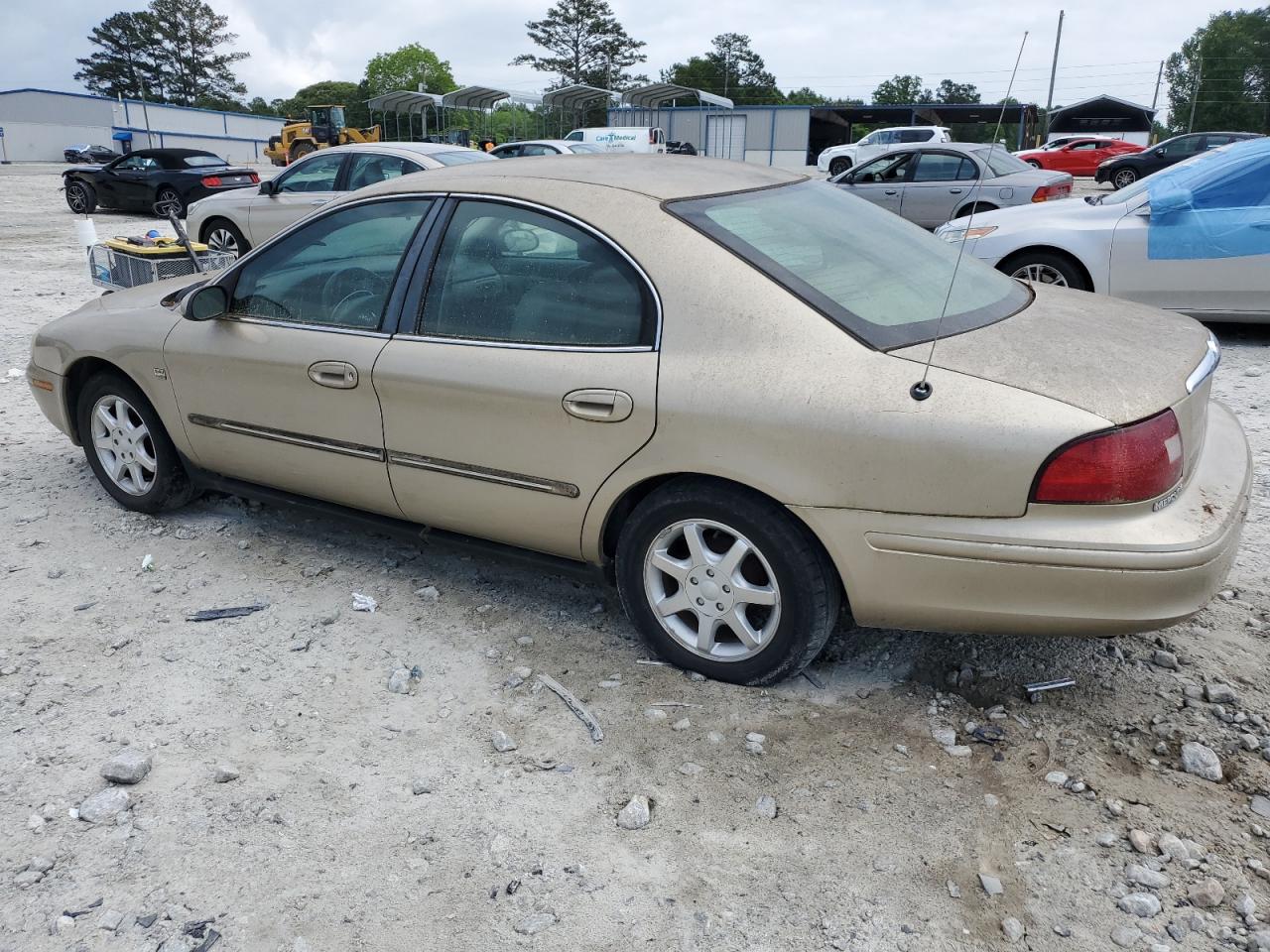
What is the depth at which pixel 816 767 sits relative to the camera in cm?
277

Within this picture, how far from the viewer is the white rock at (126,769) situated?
2.75 meters

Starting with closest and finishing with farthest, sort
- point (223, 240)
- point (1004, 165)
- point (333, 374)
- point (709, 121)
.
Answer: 1. point (333, 374)
2. point (223, 240)
3. point (1004, 165)
4. point (709, 121)

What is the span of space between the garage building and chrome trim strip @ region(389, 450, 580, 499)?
5056 cm

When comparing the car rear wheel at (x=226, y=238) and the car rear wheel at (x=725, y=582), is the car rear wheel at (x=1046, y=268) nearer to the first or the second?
the car rear wheel at (x=725, y=582)

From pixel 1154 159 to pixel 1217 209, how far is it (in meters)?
22.8

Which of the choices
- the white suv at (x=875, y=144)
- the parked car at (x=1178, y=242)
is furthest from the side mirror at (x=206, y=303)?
the white suv at (x=875, y=144)

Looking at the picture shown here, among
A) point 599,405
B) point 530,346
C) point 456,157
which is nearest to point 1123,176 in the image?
point 456,157

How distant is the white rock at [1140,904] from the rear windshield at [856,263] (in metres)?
1.47

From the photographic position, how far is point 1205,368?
115 inches

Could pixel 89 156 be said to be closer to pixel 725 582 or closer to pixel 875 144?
pixel 875 144

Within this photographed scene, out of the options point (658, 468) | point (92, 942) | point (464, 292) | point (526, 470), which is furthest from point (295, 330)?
point (92, 942)

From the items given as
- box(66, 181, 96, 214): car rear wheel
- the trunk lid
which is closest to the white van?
box(66, 181, 96, 214): car rear wheel

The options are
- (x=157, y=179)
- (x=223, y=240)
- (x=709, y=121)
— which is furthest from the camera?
(x=709, y=121)

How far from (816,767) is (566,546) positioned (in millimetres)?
1066
